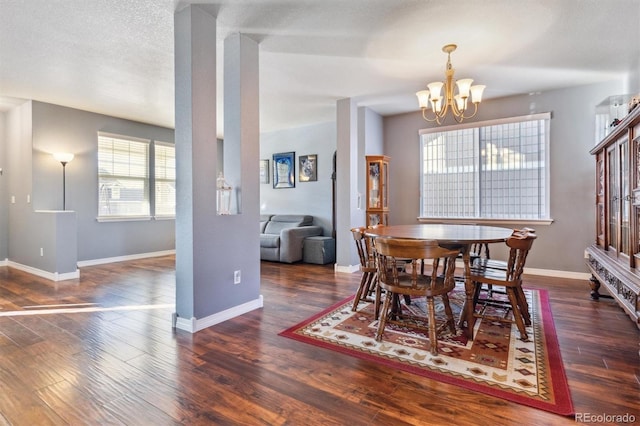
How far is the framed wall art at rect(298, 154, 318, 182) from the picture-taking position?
6.57m

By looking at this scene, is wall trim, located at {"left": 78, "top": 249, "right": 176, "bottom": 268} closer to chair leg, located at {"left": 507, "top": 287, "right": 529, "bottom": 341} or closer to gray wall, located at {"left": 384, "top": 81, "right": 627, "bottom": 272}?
chair leg, located at {"left": 507, "top": 287, "right": 529, "bottom": 341}

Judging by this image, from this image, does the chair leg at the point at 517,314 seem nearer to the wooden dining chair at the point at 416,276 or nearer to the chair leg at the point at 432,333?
the wooden dining chair at the point at 416,276

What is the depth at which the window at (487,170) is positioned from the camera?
15.2 feet

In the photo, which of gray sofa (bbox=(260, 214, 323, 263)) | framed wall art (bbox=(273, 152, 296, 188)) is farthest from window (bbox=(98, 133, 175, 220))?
gray sofa (bbox=(260, 214, 323, 263))

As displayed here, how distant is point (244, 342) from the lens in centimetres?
243

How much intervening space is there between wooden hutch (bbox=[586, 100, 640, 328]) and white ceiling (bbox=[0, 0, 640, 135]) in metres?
0.96

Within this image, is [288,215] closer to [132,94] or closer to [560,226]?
[132,94]

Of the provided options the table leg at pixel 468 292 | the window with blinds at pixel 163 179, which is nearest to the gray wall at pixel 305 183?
the window with blinds at pixel 163 179

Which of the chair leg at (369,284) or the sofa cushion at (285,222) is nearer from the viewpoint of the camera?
the chair leg at (369,284)

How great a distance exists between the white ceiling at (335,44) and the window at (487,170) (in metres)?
0.64

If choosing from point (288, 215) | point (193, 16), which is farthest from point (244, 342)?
point (288, 215)

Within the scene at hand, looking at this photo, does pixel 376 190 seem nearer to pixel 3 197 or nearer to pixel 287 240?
→ pixel 287 240

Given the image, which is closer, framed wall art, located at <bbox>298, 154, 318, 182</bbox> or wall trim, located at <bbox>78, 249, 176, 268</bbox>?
wall trim, located at <bbox>78, 249, 176, 268</bbox>

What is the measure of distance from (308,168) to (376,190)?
181cm
